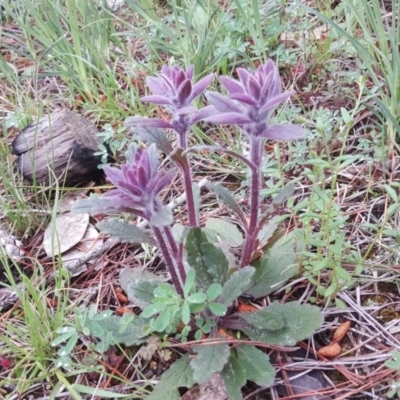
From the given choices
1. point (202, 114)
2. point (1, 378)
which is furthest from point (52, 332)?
point (202, 114)

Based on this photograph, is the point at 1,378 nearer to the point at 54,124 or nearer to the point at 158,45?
the point at 54,124

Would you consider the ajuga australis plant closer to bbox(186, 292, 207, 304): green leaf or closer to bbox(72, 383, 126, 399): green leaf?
bbox(186, 292, 207, 304): green leaf

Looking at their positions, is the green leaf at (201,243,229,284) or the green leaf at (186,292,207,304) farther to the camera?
the green leaf at (201,243,229,284)

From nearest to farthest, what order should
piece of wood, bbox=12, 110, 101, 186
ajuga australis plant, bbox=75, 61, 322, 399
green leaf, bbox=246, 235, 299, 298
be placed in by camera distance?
ajuga australis plant, bbox=75, 61, 322, 399
green leaf, bbox=246, 235, 299, 298
piece of wood, bbox=12, 110, 101, 186

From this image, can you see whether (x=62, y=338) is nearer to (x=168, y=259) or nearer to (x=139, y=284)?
(x=139, y=284)

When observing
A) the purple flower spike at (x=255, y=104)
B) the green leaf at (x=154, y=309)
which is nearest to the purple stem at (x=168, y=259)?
the green leaf at (x=154, y=309)

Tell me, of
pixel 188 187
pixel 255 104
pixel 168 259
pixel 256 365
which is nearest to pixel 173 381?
pixel 256 365

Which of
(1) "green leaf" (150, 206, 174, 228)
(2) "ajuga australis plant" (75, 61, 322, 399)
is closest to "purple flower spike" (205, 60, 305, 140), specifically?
(2) "ajuga australis plant" (75, 61, 322, 399)

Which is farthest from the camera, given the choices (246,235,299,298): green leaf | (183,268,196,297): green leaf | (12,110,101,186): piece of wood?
(12,110,101,186): piece of wood

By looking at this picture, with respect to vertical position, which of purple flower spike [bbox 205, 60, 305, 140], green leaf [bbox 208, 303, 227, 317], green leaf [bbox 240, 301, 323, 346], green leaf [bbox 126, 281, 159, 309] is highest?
purple flower spike [bbox 205, 60, 305, 140]
